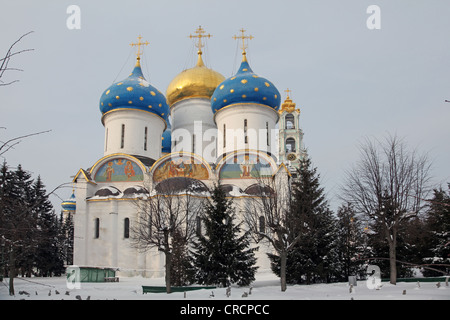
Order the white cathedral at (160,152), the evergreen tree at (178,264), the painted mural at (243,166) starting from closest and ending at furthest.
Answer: the evergreen tree at (178,264)
the white cathedral at (160,152)
the painted mural at (243,166)

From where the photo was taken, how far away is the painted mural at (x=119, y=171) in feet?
82.3

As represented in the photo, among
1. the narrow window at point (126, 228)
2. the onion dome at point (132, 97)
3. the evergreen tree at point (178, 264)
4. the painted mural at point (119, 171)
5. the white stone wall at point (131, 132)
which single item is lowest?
the evergreen tree at point (178, 264)

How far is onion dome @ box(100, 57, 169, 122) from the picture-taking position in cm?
2695

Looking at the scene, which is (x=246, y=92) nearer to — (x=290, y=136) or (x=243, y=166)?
(x=243, y=166)

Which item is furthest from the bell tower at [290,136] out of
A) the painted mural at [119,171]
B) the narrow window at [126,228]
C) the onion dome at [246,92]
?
the narrow window at [126,228]

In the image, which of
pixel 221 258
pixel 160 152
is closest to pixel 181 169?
pixel 160 152

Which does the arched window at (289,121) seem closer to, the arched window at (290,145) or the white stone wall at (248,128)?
the arched window at (290,145)

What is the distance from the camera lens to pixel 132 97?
2695cm

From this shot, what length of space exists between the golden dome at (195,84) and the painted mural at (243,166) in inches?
304

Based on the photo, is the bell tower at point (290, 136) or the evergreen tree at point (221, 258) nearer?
the evergreen tree at point (221, 258)

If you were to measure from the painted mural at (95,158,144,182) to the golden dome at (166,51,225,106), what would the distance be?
8.22 metres
